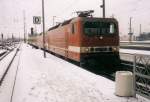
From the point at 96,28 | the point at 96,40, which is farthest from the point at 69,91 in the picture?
the point at 96,28

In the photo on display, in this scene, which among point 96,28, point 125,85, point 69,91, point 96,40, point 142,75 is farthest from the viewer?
point 96,28

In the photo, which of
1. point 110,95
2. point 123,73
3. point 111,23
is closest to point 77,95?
point 110,95

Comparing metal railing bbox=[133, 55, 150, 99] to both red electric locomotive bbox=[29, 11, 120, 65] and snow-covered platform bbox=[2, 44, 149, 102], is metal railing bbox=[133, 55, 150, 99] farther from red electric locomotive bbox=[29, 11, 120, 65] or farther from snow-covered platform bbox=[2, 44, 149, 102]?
red electric locomotive bbox=[29, 11, 120, 65]

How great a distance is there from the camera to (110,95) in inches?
342

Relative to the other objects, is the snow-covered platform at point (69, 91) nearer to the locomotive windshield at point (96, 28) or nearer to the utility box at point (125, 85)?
the utility box at point (125, 85)

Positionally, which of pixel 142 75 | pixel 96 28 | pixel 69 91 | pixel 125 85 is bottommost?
pixel 69 91

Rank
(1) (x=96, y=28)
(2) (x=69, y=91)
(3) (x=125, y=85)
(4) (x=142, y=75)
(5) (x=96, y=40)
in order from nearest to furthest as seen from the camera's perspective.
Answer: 1. (4) (x=142, y=75)
2. (3) (x=125, y=85)
3. (2) (x=69, y=91)
4. (5) (x=96, y=40)
5. (1) (x=96, y=28)

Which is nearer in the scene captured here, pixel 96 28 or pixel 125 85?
pixel 125 85

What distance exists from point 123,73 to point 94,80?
2.85 metres

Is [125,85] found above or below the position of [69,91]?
above

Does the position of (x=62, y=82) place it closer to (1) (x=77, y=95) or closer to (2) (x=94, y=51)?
(1) (x=77, y=95)

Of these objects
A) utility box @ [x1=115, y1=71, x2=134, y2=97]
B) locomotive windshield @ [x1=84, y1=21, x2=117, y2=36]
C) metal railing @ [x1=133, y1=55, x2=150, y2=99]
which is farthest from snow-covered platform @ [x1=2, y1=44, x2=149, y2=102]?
locomotive windshield @ [x1=84, y1=21, x2=117, y2=36]

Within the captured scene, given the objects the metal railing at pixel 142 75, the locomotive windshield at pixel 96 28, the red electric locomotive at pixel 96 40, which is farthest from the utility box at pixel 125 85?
the locomotive windshield at pixel 96 28

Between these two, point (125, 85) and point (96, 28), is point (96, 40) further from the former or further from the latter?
point (125, 85)
